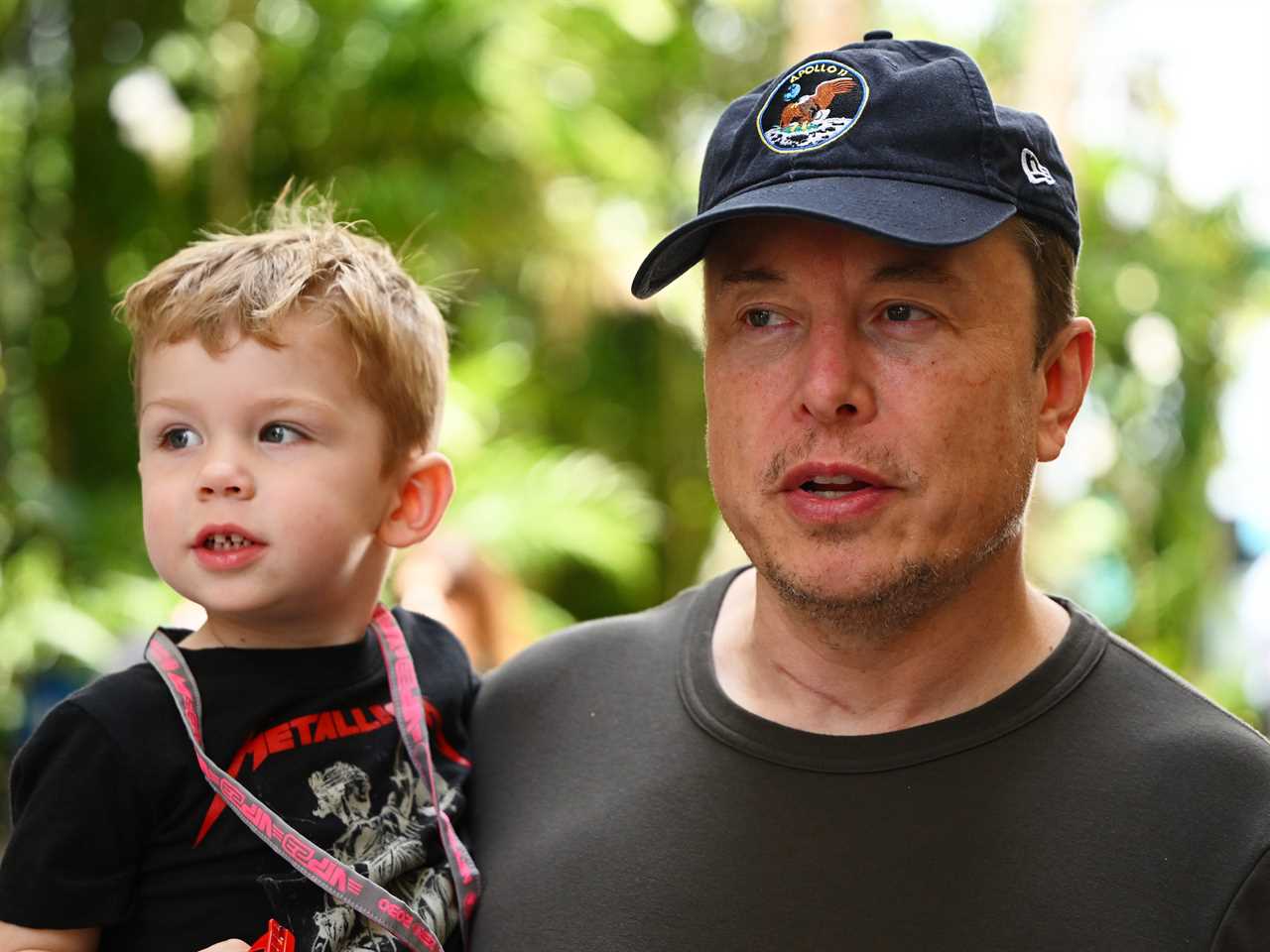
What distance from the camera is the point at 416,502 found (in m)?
2.05

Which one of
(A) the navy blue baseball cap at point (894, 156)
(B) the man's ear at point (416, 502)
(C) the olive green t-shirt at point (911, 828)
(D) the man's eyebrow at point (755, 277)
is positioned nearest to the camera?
A: (C) the olive green t-shirt at point (911, 828)

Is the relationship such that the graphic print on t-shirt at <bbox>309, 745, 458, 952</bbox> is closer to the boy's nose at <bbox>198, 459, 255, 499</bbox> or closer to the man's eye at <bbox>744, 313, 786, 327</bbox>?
the boy's nose at <bbox>198, 459, 255, 499</bbox>

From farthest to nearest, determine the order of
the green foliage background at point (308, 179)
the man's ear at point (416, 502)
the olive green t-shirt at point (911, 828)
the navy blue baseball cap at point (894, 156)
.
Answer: the green foliage background at point (308, 179), the man's ear at point (416, 502), the navy blue baseball cap at point (894, 156), the olive green t-shirt at point (911, 828)

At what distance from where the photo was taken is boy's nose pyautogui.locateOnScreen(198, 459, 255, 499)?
1.80m

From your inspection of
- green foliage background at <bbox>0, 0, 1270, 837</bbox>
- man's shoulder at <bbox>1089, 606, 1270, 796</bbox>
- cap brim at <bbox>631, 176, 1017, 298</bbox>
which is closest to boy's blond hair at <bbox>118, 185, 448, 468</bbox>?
cap brim at <bbox>631, 176, 1017, 298</bbox>

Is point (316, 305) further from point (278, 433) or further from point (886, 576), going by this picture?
point (886, 576)

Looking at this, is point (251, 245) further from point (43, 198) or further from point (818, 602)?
point (43, 198)

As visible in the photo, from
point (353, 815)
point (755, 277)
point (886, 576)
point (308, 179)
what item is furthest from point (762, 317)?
point (308, 179)

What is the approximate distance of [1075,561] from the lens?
12.4 m

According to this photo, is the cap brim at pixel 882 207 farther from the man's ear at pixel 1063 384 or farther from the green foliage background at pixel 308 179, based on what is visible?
the green foliage background at pixel 308 179

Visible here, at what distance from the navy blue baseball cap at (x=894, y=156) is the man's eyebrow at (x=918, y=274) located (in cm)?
7

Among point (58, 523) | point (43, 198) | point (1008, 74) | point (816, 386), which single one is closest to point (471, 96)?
point (43, 198)

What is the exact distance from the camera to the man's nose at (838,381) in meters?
1.69

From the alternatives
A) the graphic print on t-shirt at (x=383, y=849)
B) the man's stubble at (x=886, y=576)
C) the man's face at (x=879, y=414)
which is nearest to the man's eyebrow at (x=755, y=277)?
the man's face at (x=879, y=414)
